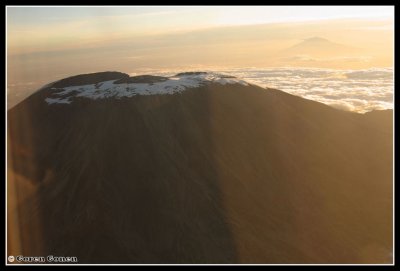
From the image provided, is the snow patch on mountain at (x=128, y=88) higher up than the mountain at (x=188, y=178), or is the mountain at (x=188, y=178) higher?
the snow patch on mountain at (x=128, y=88)

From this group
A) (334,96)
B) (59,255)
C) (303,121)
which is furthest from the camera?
(334,96)

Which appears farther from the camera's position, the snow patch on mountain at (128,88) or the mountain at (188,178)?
the snow patch on mountain at (128,88)

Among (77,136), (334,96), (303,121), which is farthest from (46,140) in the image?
(334,96)

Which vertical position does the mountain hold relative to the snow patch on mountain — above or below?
below

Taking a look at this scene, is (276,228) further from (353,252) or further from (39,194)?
(39,194)

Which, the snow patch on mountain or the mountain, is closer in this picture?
the mountain
